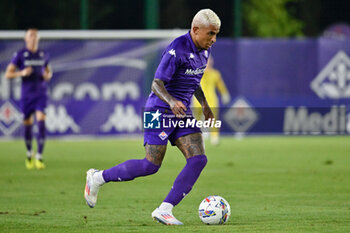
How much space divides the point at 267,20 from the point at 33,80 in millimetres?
27694

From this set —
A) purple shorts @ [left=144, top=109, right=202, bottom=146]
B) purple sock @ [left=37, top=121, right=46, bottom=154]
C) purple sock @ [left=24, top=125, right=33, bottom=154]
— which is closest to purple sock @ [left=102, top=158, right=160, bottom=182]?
purple shorts @ [left=144, top=109, right=202, bottom=146]

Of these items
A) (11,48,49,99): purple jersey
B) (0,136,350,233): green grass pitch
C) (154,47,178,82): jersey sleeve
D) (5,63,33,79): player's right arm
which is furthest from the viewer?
(11,48,49,99): purple jersey

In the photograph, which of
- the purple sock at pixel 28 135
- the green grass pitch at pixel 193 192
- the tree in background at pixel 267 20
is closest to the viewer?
the green grass pitch at pixel 193 192

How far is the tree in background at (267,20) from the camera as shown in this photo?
137 ft

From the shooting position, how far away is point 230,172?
14578 mm

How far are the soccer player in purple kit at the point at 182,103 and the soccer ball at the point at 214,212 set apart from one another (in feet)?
0.86

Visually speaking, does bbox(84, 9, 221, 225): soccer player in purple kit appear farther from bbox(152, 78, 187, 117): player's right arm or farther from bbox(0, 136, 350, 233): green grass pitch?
bbox(0, 136, 350, 233): green grass pitch

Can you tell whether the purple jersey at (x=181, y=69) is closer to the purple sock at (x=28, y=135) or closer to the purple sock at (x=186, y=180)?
the purple sock at (x=186, y=180)

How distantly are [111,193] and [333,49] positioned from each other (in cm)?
1455

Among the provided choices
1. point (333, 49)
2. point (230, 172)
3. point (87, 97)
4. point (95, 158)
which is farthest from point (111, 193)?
point (333, 49)

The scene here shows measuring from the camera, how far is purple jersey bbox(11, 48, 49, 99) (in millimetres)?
15422

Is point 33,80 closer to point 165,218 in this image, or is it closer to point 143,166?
point 143,166

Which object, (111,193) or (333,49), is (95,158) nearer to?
(111,193)

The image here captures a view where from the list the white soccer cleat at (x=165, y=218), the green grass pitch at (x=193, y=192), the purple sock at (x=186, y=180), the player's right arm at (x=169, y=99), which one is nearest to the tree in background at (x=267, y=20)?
the green grass pitch at (x=193, y=192)
